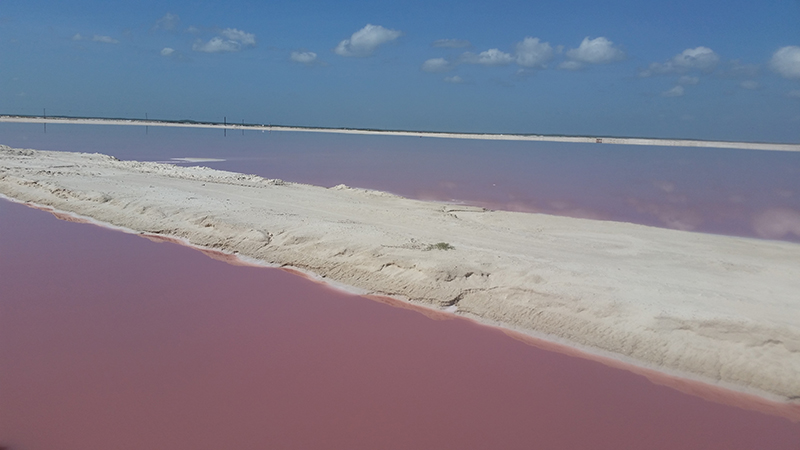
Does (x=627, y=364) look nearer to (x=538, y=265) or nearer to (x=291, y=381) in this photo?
(x=538, y=265)


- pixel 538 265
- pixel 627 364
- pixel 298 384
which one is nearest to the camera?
pixel 298 384

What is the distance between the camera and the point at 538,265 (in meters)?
6.34

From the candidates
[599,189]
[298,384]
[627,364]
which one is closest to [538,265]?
[627,364]

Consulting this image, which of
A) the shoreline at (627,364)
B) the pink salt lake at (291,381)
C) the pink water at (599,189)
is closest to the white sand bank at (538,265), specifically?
the shoreline at (627,364)

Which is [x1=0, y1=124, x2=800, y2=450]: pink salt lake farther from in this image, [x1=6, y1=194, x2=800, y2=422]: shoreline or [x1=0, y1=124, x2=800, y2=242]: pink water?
[x1=0, y1=124, x2=800, y2=242]: pink water

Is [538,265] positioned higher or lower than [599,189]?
lower

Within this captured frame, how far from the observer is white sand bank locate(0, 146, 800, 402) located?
15.6 feet

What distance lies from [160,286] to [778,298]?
6409 mm

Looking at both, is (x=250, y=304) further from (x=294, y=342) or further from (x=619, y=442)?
(x=619, y=442)

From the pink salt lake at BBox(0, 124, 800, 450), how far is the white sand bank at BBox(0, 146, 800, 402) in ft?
1.41

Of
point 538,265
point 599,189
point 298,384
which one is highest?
point 599,189

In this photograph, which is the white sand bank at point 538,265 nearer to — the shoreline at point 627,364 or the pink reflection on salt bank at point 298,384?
the shoreline at point 627,364

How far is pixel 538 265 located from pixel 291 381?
127 inches

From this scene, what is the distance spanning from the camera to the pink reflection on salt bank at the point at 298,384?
363 cm
